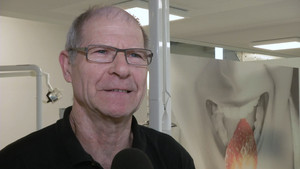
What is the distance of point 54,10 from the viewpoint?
2984mm

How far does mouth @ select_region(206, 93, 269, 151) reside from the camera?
2.20m

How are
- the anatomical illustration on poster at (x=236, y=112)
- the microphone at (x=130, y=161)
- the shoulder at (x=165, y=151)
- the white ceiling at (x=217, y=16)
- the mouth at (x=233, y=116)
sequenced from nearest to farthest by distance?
the microphone at (x=130, y=161)
the shoulder at (x=165, y=151)
the anatomical illustration on poster at (x=236, y=112)
the mouth at (x=233, y=116)
the white ceiling at (x=217, y=16)

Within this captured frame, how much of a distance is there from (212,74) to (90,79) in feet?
4.86

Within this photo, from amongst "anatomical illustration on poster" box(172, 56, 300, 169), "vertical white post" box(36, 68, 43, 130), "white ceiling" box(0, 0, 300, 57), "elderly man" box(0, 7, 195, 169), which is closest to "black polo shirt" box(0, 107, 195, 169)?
"elderly man" box(0, 7, 195, 169)

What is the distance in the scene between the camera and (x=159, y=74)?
185cm

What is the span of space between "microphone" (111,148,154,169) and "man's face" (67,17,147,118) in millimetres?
119

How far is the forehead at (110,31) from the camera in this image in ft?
2.55

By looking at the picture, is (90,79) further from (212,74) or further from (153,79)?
(212,74)

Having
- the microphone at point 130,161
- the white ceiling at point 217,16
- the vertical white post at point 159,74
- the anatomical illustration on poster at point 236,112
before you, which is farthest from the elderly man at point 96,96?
the white ceiling at point 217,16

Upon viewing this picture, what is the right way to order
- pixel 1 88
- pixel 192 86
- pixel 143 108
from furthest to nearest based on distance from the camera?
pixel 1 88 → pixel 143 108 → pixel 192 86

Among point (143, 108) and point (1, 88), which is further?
point (1, 88)

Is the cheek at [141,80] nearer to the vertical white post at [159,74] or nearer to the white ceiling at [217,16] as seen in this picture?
the vertical white post at [159,74]

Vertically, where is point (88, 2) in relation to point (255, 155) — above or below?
above

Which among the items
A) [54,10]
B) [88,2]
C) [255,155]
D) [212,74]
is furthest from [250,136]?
[54,10]
